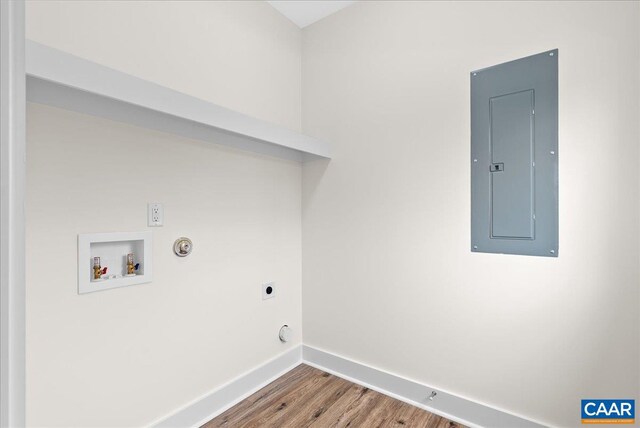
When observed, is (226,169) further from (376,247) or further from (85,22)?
(376,247)

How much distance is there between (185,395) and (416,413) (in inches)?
50.2

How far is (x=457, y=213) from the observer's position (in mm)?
1703

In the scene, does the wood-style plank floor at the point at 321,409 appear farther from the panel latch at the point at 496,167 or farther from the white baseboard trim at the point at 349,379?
the panel latch at the point at 496,167

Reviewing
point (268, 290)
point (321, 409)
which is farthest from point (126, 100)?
point (321, 409)

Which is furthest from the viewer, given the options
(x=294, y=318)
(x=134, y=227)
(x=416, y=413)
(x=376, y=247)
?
(x=294, y=318)

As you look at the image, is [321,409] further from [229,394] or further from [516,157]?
[516,157]

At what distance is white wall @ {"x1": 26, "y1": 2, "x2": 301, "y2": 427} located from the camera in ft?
3.92

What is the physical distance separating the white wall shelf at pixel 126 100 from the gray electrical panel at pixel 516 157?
1.05m

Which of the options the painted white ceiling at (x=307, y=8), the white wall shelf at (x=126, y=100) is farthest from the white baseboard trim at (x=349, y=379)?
the painted white ceiling at (x=307, y=8)

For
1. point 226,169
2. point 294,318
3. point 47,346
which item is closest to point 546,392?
point 294,318

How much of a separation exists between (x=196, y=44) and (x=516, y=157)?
1767 millimetres

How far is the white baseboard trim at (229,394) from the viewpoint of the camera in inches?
62.6

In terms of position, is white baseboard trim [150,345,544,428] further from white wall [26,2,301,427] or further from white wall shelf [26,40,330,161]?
white wall shelf [26,40,330,161]

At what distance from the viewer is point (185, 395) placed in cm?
162
